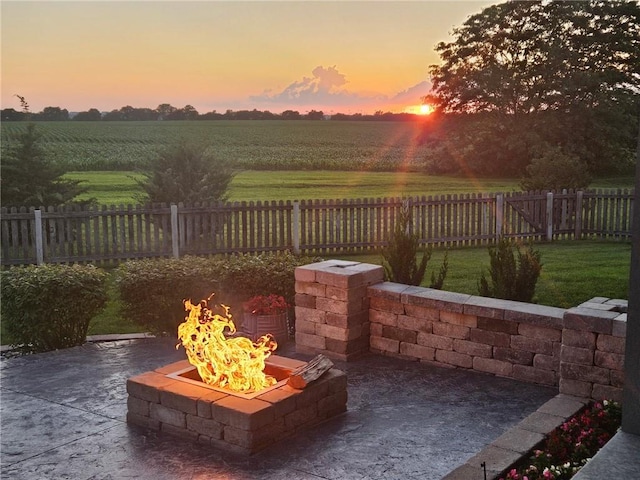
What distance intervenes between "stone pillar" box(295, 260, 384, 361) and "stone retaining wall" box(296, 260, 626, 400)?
12 mm

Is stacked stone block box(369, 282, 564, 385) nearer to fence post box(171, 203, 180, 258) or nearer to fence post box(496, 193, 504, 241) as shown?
fence post box(171, 203, 180, 258)

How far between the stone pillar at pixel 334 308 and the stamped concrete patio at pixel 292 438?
0.33 meters

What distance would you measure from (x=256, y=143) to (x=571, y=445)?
60446mm

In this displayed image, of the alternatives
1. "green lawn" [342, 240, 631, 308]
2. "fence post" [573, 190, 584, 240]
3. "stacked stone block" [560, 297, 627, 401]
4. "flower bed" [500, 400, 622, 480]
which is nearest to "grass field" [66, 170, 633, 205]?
"fence post" [573, 190, 584, 240]

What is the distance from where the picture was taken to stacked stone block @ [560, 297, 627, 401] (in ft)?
20.9

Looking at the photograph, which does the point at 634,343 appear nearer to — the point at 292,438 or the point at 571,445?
the point at 571,445

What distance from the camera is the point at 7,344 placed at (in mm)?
9680

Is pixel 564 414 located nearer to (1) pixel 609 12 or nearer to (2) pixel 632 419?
(2) pixel 632 419

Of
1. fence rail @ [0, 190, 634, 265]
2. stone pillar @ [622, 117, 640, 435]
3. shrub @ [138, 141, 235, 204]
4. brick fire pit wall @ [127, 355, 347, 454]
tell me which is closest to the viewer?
stone pillar @ [622, 117, 640, 435]

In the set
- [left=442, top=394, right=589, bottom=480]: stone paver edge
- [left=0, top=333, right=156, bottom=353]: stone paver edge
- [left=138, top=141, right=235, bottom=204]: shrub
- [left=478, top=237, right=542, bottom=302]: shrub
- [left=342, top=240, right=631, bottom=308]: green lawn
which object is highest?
[left=138, top=141, right=235, bottom=204]: shrub

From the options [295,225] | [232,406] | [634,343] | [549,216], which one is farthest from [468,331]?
[549,216]

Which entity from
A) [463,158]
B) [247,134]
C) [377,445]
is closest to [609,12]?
[463,158]

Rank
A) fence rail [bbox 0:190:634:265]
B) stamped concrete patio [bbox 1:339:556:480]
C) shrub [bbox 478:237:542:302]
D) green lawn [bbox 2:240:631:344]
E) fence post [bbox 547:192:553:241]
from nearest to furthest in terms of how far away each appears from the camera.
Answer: stamped concrete patio [bbox 1:339:556:480] < shrub [bbox 478:237:542:302] < green lawn [bbox 2:240:631:344] < fence rail [bbox 0:190:634:265] < fence post [bbox 547:192:553:241]

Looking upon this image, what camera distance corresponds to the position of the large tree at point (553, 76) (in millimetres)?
35656
